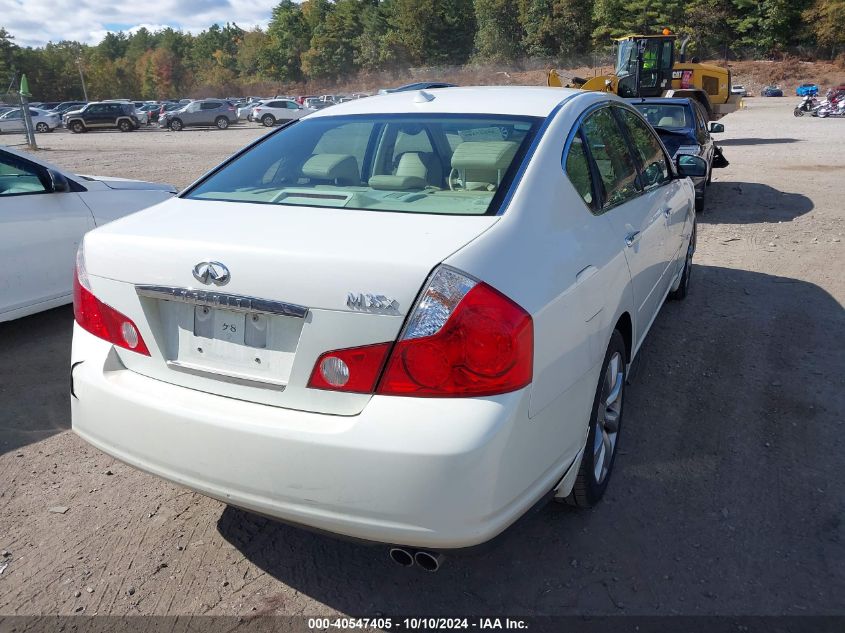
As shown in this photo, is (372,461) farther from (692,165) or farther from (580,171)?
(692,165)

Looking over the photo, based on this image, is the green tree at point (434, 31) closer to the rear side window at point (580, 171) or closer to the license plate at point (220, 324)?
the rear side window at point (580, 171)

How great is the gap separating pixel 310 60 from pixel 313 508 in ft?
363

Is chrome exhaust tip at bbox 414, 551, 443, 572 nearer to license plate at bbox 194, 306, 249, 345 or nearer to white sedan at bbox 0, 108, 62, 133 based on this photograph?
license plate at bbox 194, 306, 249, 345

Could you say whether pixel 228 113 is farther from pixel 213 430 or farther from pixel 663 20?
pixel 663 20

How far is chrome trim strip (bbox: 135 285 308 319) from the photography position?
2.06m

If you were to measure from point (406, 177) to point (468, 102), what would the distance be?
0.60m

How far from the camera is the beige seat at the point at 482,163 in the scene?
8.84ft

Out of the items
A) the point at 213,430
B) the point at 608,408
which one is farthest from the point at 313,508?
the point at 608,408

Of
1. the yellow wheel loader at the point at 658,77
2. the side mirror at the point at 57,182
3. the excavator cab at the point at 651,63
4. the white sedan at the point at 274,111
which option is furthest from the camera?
the white sedan at the point at 274,111

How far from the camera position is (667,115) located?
10.4 metres

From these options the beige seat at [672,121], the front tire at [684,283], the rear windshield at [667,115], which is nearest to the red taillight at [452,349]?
Result: the front tire at [684,283]

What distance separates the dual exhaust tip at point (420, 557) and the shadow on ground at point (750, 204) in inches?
327

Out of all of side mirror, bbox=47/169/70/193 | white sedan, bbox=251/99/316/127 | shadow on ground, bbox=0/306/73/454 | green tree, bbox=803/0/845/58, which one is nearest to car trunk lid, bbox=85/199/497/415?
shadow on ground, bbox=0/306/73/454

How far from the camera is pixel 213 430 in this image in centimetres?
215
